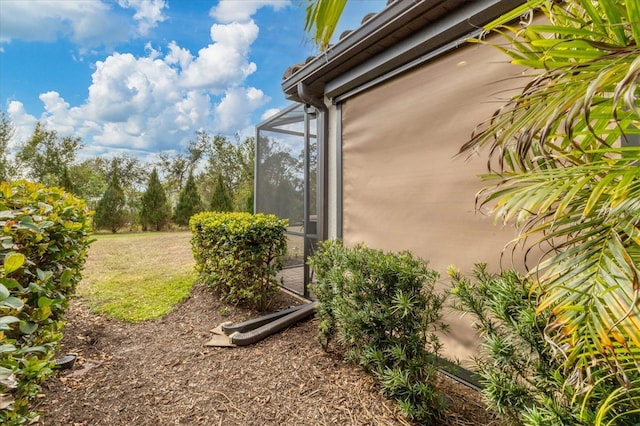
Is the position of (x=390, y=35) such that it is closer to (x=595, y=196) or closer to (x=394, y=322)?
(x=595, y=196)

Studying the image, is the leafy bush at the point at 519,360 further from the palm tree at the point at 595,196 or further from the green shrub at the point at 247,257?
the green shrub at the point at 247,257

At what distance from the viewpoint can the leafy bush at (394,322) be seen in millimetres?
1916

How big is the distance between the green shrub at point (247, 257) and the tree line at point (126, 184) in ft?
27.7

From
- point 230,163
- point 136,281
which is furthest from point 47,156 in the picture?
point 136,281

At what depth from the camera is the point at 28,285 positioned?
5.28ft

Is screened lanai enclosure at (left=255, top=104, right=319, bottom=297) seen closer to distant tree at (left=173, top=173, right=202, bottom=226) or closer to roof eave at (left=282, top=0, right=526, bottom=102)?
roof eave at (left=282, top=0, right=526, bottom=102)

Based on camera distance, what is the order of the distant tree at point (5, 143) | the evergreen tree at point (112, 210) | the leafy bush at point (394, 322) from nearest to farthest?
the leafy bush at point (394, 322) → the evergreen tree at point (112, 210) → the distant tree at point (5, 143)

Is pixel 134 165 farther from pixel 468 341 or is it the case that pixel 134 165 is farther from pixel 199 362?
pixel 468 341

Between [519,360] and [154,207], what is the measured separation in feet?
52.1

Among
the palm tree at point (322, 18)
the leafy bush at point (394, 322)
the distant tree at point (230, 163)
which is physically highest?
the distant tree at point (230, 163)

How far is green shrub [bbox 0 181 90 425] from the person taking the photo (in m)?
1.03

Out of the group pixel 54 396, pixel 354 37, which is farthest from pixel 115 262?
pixel 354 37

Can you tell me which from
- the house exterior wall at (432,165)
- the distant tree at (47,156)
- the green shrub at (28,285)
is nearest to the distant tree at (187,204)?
the distant tree at (47,156)

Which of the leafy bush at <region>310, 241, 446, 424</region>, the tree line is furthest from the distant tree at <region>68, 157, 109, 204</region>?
the leafy bush at <region>310, 241, 446, 424</region>
